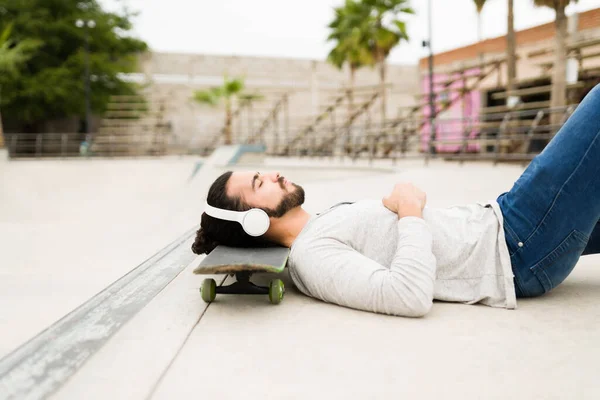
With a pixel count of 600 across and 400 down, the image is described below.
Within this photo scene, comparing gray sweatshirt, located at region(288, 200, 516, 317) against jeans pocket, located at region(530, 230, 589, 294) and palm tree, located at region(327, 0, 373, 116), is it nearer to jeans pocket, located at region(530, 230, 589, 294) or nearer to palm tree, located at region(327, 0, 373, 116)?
jeans pocket, located at region(530, 230, 589, 294)

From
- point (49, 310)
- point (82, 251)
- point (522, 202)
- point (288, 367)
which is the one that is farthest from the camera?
point (82, 251)

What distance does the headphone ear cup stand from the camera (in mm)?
2182

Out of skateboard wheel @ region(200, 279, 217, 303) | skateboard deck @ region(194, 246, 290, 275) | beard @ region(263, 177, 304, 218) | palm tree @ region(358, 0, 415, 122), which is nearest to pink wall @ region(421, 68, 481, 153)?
palm tree @ region(358, 0, 415, 122)

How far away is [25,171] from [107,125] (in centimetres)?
1403

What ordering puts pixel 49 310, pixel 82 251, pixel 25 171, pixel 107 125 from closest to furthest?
pixel 49 310, pixel 82 251, pixel 25 171, pixel 107 125

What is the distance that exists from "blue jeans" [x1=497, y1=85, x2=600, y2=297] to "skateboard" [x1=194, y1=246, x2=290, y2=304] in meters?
0.97

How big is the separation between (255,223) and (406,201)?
64cm

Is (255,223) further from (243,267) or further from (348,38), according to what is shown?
(348,38)

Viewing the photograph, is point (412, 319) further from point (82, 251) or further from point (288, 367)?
point (82, 251)

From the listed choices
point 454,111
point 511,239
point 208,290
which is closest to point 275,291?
point 208,290

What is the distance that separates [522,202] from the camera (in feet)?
7.04

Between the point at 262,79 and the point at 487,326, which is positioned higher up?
the point at 262,79

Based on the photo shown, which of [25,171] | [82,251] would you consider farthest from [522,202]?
[25,171]

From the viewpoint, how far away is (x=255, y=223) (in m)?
2.19
